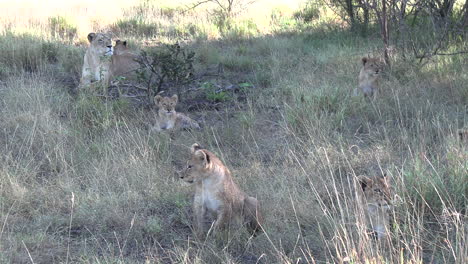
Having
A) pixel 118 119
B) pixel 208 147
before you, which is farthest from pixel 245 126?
pixel 118 119

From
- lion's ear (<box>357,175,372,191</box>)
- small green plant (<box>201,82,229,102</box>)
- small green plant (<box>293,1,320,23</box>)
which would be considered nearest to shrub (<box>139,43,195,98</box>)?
small green plant (<box>201,82,229,102</box>)

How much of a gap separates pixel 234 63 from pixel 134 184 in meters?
5.15

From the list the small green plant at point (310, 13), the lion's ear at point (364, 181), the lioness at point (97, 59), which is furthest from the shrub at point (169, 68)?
the small green plant at point (310, 13)

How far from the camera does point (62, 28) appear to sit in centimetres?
1282

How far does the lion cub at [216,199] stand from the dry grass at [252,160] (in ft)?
0.54

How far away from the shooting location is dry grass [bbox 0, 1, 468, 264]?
4.38 meters

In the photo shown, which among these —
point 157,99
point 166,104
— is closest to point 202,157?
point 166,104

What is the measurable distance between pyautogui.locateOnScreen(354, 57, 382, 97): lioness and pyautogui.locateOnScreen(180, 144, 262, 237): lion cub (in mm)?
3745

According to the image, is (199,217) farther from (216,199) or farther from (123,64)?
(123,64)

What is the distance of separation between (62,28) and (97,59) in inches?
148

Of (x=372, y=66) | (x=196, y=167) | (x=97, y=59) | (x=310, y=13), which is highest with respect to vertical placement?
(x=310, y=13)

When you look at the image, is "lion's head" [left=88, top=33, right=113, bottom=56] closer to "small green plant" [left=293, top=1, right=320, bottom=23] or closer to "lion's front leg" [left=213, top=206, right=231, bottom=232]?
"lion's front leg" [left=213, top=206, right=231, bottom=232]

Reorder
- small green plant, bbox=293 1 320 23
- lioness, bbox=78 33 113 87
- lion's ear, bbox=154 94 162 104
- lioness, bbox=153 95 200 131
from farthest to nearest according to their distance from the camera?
1. small green plant, bbox=293 1 320 23
2. lioness, bbox=78 33 113 87
3. lion's ear, bbox=154 94 162 104
4. lioness, bbox=153 95 200 131

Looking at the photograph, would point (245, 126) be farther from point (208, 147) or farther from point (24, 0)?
point (24, 0)
